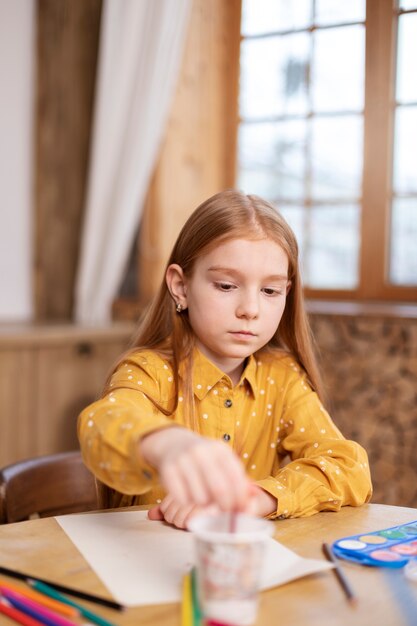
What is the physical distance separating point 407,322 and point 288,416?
1184 millimetres

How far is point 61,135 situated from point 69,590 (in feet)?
9.10

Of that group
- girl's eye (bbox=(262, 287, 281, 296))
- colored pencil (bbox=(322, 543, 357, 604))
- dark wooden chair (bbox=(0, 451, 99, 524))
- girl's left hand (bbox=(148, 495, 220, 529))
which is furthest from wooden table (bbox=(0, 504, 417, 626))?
girl's eye (bbox=(262, 287, 281, 296))

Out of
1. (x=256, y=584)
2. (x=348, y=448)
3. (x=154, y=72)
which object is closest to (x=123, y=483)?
(x=256, y=584)

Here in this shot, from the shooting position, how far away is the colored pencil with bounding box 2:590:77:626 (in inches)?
30.3

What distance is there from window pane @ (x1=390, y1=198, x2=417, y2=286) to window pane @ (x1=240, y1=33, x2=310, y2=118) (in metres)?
0.55

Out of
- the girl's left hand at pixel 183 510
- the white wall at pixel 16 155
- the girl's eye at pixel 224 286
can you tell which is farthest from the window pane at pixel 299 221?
the girl's left hand at pixel 183 510

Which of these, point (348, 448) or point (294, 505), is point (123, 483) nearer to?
point (294, 505)

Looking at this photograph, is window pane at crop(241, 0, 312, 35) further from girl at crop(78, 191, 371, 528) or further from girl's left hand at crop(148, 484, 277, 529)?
girl's left hand at crop(148, 484, 277, 529)

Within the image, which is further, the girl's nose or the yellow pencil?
the girl's nose

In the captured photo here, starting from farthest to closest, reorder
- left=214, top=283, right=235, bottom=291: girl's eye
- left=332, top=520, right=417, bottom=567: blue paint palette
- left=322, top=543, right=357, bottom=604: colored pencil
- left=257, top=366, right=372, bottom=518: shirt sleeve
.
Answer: left=214, top=283, right=235, bottom=291: girl's eye, left=257, top=366, right=372, bottom=518: shirt sleeve, left=332, top=520, right=417, bottom=567: blue paint palette, left=322, top=543, right=357, bottom=604: colored pencil

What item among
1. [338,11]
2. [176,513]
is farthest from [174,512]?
[338,11]

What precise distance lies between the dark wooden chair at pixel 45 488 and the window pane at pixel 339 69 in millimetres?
1931

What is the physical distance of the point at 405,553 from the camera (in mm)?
995

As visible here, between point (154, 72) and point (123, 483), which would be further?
point (154, 72)
